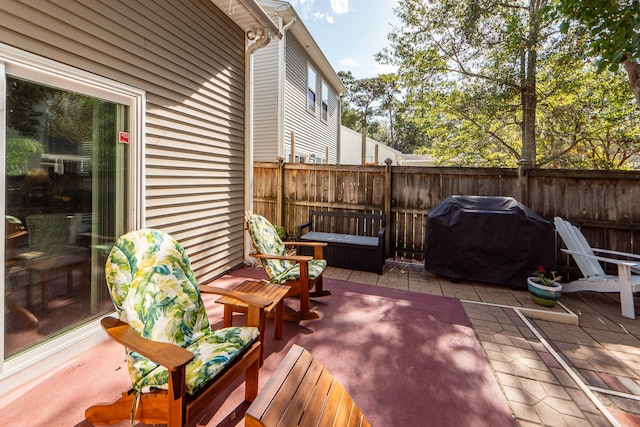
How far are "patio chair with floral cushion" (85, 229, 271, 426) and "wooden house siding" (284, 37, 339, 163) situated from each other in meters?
6.68

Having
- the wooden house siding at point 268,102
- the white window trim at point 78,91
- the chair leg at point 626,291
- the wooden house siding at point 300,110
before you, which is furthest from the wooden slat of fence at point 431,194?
the white window trim at point 78,91

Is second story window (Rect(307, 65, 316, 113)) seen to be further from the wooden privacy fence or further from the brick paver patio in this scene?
the brick paver patio

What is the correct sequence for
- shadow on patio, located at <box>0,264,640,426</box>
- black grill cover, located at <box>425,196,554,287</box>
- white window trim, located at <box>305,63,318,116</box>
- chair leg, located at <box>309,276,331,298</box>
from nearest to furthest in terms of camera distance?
1. shadow on patio, located at <box>0,264,640,426</box>
2. chair leg, located at <box>309,276,331,298</box>
3. black grill cover, located at <box>425,196,554,287</box>
4. white window trim, located at <box>305,63,318,116</box>

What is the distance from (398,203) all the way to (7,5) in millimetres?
5111

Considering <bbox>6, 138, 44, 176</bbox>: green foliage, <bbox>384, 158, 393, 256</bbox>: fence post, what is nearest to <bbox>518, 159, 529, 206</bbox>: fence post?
<bbox>384, 158, 393, 256</bbox>: fence post

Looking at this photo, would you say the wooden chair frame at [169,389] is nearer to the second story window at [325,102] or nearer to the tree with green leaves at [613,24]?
the tree with green leaves at [613,24]

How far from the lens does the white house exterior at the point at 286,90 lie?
782 centimetres

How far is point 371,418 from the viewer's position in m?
1.81

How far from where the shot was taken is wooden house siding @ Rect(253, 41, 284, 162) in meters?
7.90

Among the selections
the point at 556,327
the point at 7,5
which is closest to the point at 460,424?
the point at 556,327

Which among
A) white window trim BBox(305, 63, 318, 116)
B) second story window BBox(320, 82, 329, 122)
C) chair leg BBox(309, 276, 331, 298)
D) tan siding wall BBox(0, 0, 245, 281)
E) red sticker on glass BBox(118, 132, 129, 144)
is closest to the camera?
tan siding wall BBox(0, 0, 245, 281)

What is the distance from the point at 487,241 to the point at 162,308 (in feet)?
14.0

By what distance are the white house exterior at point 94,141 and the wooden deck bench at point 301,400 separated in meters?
2.06

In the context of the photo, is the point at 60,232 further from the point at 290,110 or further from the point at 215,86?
the point at 290,110
